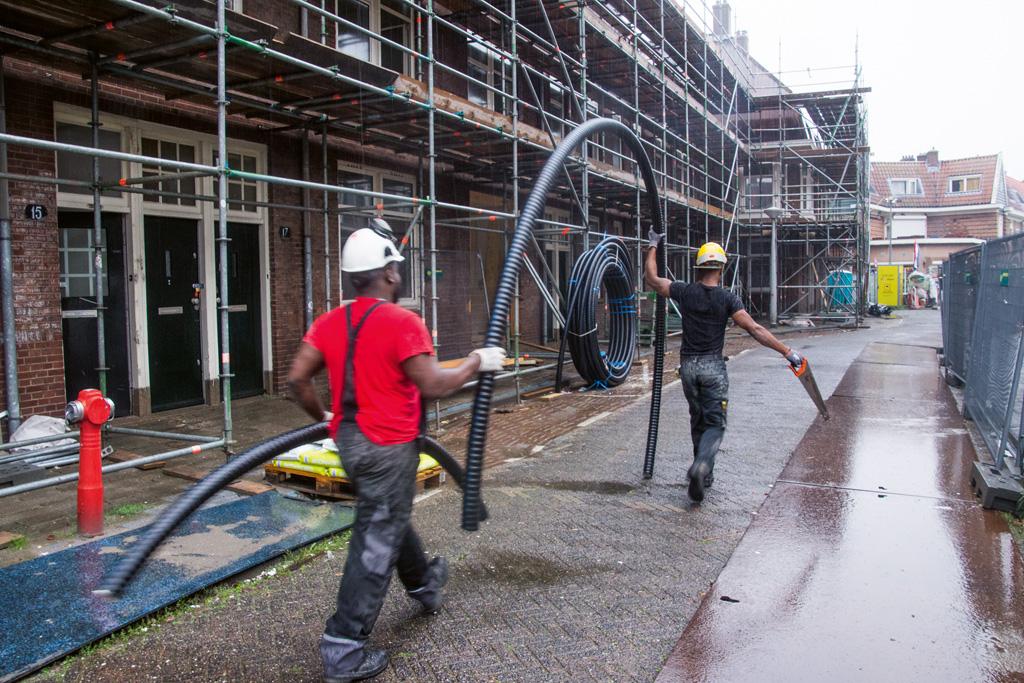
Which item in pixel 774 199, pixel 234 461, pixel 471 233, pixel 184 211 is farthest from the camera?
pixel 774 199

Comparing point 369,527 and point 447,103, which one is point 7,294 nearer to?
point 447,103

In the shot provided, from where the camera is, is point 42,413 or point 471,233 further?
→ point 471,233

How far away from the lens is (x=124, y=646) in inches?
134

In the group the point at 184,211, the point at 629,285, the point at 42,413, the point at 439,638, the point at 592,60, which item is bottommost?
the point at 439,638

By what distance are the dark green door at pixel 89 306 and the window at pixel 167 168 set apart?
53cm

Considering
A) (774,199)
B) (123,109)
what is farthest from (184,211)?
(774,199)

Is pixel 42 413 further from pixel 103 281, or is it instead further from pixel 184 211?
pixel 184 211

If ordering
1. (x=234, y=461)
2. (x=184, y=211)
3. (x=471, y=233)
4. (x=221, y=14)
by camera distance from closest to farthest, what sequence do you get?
(x=234, y=461) < (x=221, y=14) < (x=184, y=211) < (x=471, y=233)

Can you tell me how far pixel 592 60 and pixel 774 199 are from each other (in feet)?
43.7

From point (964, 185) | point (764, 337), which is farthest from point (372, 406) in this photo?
point (964, 185)

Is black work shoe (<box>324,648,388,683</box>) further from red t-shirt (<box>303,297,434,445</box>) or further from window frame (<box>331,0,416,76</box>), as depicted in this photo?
window frame (<box>331,0,416,76</box>)

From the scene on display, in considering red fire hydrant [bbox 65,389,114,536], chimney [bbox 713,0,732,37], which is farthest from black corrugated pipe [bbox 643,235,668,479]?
chimney [bbox 713,0,732,37]

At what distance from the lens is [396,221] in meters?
10.5

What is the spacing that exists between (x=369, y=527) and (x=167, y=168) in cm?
663
